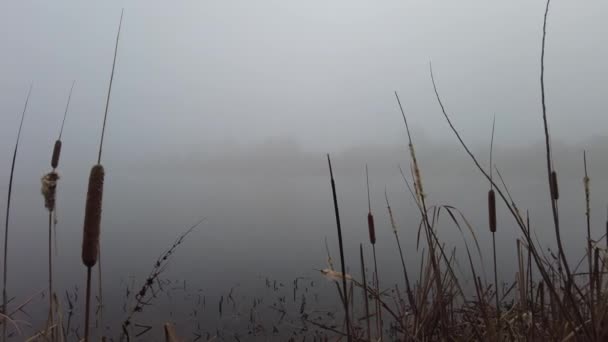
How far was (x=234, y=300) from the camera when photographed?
11.3 metres

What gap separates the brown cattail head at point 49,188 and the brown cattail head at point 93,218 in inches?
30.7

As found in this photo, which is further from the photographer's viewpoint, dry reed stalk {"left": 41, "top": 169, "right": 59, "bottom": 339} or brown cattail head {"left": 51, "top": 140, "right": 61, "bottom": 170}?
brown cattail head {"left": 51, "top": 140, "right": 61, "bottom": 170}

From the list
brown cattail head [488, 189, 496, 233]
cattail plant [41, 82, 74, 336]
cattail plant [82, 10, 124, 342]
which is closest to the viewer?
cattail plant [82, 10, 124, 342]

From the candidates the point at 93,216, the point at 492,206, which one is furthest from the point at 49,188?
the point at 492,206

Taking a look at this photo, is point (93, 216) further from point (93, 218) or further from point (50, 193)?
point (50, 193)

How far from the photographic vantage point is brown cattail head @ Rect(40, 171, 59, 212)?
1652 millimetres

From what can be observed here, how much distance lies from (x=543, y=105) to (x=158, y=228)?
36717 millimetres

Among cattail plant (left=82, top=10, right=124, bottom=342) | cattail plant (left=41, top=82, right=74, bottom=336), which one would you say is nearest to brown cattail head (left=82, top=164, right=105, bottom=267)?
cattail plant (left=82, top=10, right=124, bottom=342)

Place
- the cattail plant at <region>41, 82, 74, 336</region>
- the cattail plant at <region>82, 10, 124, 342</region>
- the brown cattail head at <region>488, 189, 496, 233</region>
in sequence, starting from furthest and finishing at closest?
the brown cattail head at <region>488, 189, 496, 233</region>
the cattail plant at <region>41, 82, 74, 336</region>
the cattail plant at <region>82, 10, 124, 342</region>

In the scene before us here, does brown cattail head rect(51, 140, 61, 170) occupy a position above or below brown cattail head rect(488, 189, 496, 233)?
above

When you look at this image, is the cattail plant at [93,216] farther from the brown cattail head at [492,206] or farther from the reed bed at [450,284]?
the brown cattail head at [492,206]

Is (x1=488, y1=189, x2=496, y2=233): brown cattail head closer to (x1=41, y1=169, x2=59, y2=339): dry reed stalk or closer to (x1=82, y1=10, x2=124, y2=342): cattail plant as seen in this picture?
(x1=82, y1=10, x2=124, y2=342): cattail plant

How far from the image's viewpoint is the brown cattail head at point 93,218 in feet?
3.17

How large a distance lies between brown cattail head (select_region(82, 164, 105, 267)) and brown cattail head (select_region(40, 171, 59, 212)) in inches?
30.7
